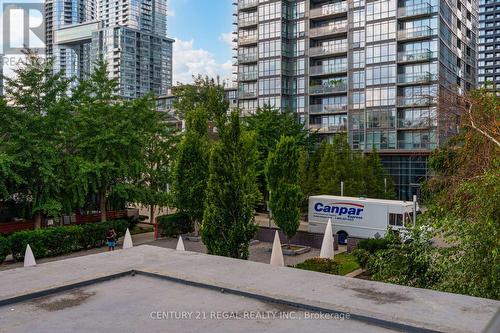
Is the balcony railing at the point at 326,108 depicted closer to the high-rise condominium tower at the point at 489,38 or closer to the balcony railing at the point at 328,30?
the balcony railing at the point at 328,30

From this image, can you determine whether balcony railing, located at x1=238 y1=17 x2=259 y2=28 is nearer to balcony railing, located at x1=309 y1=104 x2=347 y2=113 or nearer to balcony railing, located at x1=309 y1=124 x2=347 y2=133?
balcony railing, located at x1=309 y1=104 x2=347 y2=113

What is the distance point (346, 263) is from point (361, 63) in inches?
1531

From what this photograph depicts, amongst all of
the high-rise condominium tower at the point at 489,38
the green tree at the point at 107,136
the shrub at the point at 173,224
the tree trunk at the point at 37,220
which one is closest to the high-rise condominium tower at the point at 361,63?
Result: the shrub at the point at 173,224

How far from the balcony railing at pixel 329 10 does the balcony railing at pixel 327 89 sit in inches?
375

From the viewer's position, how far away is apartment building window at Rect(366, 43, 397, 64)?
53.7 metres

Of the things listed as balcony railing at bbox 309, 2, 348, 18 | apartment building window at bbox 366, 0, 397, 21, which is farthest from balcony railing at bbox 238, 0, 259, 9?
apartment building window at bbox 366, 0, 397, 21

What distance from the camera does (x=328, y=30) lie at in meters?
61.3

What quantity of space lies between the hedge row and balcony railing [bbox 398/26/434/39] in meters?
39.5

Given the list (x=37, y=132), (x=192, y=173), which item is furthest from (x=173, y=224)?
(x=37, y=132)

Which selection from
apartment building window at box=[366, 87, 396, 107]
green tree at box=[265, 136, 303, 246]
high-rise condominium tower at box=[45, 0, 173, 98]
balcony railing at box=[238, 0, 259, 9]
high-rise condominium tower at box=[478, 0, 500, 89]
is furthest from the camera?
high-rise condominium tower at box=[45, 0, 173, 98]

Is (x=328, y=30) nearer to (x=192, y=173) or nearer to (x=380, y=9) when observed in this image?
(x=380, y=9)

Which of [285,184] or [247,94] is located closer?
[285,184]

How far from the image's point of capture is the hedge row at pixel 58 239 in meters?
23.3

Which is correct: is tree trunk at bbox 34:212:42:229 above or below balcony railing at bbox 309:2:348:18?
below
